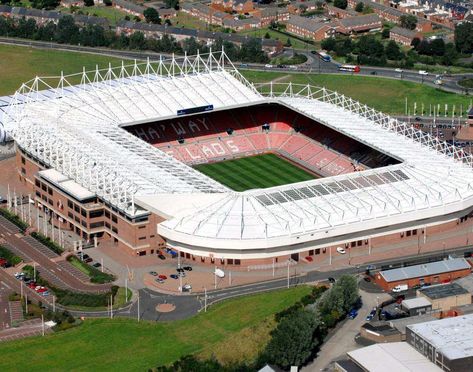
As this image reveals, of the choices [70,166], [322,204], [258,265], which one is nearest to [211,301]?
[258,265]

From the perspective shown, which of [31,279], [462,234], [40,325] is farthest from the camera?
[462,234]

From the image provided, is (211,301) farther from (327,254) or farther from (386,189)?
(386,189)

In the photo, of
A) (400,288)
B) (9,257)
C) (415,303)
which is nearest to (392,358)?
(415,303)

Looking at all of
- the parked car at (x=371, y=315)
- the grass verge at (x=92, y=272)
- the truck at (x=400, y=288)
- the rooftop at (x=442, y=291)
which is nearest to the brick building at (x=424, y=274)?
the truck at (x=400, y=288)

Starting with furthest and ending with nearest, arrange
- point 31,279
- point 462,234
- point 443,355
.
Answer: point 462,234, point 31,279, point 443,355

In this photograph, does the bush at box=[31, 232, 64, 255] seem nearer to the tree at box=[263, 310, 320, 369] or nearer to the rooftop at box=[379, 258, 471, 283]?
the tree at box=[263, 310, 320, 369]

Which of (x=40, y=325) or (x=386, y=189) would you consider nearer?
(x=40, y=325)
